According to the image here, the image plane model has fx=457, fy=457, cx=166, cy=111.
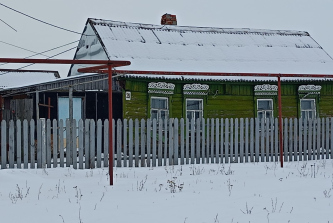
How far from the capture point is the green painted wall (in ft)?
51.1

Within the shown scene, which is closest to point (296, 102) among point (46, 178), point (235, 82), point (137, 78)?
point (235, 82)

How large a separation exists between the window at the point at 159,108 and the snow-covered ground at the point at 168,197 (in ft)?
18.0

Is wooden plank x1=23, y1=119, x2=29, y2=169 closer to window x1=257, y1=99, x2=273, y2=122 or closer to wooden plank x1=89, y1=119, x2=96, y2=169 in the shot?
wooden plank x1=89, y1=119, x2=96, y2=169

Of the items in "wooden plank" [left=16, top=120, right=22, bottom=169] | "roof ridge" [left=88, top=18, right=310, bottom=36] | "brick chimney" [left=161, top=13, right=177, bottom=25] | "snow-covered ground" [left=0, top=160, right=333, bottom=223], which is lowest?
"snow-covered ground" [left=0, top=160, right=333, bottom=223]

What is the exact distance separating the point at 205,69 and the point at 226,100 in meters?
1.44

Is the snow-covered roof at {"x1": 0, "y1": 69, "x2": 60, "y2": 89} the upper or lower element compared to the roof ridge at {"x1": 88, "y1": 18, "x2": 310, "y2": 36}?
lower

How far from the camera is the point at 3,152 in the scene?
1076 cm

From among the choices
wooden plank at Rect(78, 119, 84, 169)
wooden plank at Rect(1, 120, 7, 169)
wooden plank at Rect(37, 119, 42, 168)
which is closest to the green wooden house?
wooden plank at Rect(78, 119, 84, 169)

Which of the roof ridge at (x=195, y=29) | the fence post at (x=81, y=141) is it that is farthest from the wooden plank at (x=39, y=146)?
the roof ridge at (x=195, y=29)

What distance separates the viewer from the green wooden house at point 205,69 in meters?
15.7

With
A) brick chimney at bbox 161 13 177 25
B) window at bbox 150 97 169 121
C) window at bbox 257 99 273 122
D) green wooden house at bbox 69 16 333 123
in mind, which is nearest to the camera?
green wooden house at bbox 69 16 333 123

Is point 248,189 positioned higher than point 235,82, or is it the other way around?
point 235,82

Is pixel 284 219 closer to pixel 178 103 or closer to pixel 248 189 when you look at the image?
pixel 248 189

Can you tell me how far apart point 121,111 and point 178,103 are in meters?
2.14
